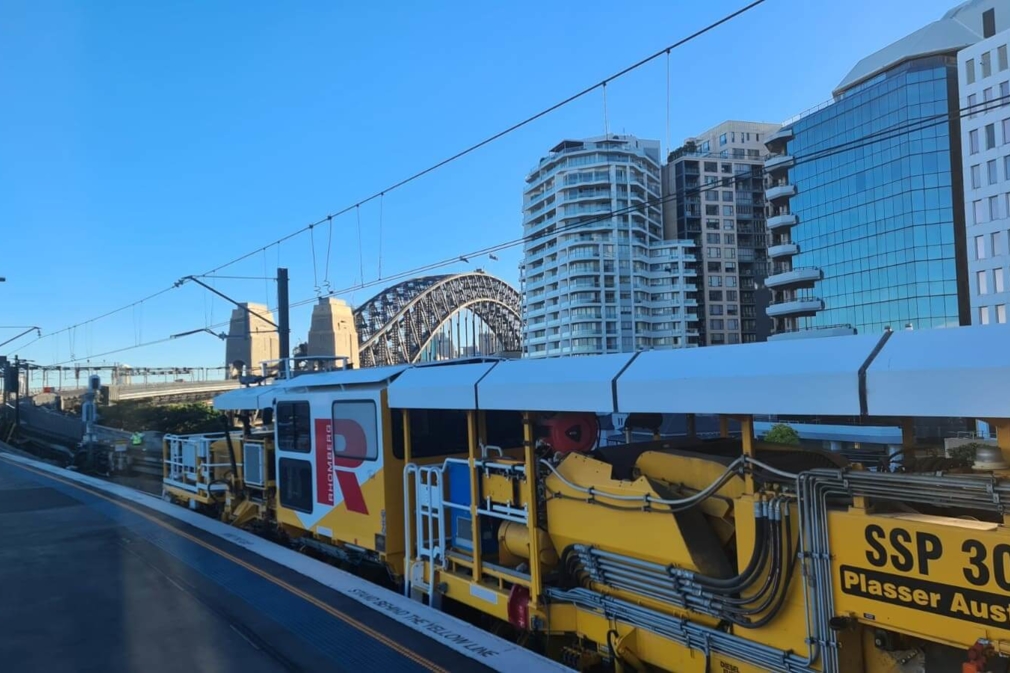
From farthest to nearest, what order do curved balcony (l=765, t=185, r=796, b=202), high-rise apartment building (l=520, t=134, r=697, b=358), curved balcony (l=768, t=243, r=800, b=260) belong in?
high-rise apartment building (l=520, t=134, r=697, b=358)
curved balcony (l=765, t=185, r=796, b=202)
curved balcony (l=768, t=243, r=800, b=260)

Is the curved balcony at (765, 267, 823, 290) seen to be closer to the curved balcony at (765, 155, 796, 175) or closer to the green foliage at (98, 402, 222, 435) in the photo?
the curved balcony at (765, 155, 796, 175)

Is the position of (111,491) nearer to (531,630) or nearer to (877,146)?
(531,630)

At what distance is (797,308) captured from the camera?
6219cm

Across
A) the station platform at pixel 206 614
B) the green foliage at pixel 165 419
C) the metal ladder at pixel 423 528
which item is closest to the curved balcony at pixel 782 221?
the green foliage at pixel 165 419

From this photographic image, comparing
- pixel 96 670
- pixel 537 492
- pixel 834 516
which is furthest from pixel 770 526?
pixel 96 670

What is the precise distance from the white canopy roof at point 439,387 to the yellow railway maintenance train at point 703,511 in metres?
0.03

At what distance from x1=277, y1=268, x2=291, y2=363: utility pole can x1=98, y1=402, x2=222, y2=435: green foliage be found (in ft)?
64.7

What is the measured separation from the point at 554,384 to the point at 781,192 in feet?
219

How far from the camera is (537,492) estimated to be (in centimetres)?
573

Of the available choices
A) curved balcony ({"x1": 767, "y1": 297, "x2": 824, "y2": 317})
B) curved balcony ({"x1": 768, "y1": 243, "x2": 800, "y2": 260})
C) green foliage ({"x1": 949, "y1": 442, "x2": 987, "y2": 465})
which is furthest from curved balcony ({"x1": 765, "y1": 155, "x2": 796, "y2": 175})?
curved balcony ({"x1": 767, "y1": 297, "x2": 824, "y2": 317})

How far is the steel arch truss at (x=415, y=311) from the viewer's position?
114188 millimetres

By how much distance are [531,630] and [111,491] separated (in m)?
14.6

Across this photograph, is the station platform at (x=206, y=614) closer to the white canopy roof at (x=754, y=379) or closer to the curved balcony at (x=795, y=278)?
the white canopy roof at (x=754, y=379)

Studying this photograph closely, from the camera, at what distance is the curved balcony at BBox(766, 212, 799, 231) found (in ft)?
213
